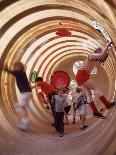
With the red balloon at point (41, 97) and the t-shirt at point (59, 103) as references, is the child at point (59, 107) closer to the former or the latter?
the t-shirt at point (59, 103)

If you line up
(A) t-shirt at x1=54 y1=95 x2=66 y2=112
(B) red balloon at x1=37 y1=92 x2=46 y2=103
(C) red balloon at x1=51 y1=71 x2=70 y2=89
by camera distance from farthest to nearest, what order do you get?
(B) red balloon at x1=37 y1=92 x2=46 y2=103 → (C) red balloon at x1=51 y1=71 x2=70 y2=89 → (A) t-shirt at x1=54 y1=95 x2=66 y2=112

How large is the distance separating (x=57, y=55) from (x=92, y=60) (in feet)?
32.1

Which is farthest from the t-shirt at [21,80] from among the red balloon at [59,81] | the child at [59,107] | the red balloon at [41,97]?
the red balloon at [41,97]

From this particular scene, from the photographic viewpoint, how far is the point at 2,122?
9344mm

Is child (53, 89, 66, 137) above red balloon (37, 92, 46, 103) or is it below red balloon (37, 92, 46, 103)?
below

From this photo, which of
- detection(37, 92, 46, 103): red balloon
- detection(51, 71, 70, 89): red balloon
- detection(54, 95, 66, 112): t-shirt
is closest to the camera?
detection(54, 95, 66, 112): t-shirt

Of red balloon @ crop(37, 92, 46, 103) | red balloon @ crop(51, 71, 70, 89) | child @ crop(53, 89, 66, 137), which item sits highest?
red balloon @ crop(51, 71, 70, 89)

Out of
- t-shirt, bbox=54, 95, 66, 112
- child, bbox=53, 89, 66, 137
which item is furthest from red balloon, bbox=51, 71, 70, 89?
t-shirt, bbox=54, 95, 66, 112

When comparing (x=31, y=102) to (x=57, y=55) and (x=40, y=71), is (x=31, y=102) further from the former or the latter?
(x=57, y=55)

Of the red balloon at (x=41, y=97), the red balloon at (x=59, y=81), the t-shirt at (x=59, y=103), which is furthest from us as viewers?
the red balloon at (x=41, y=97)

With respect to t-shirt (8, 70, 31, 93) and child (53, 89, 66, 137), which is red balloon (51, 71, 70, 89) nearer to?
child (53, 89, 66, 137)

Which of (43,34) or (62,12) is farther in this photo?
(43,34)

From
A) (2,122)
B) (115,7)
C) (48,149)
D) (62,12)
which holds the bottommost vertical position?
(48,149)

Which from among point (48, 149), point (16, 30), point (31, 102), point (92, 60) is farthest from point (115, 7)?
point (31, 102)
